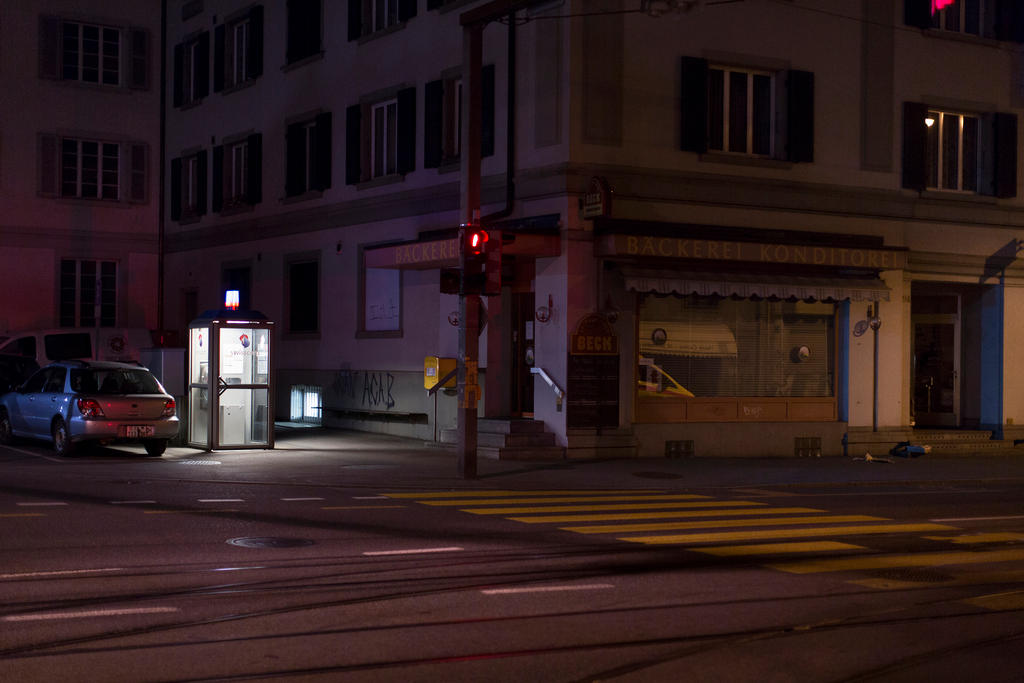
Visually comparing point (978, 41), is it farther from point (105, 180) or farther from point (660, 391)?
point (105, 180)

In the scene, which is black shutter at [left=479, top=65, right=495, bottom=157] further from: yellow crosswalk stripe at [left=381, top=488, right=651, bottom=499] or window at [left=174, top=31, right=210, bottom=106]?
window at [left=174, top=31, right=210, bottom=106]

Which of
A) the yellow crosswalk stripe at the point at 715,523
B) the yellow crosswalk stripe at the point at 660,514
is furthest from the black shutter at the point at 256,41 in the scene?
the yellow crosswalk stripe at the point at 715,523

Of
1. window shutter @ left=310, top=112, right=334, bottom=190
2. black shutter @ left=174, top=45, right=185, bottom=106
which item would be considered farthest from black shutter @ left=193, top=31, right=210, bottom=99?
window shutter @ left=310, top=112, right=334, bottom=190

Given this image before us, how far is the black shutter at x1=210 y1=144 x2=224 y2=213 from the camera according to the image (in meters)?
32.2

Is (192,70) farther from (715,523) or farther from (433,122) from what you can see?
(715,523)

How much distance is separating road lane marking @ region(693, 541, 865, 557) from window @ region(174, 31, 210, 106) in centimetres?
2477

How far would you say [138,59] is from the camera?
117ft

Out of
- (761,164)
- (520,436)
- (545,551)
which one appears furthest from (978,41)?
(545,551)

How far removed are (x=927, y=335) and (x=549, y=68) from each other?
11110 mm

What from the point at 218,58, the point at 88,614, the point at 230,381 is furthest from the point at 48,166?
the point at 88,614

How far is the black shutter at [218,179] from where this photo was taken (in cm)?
3216

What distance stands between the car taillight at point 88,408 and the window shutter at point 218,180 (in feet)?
43.9

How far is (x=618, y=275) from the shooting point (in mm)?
21734

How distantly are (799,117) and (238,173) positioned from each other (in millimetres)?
15033
